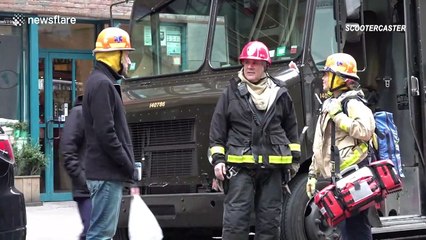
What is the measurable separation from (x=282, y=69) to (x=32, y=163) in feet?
20.8

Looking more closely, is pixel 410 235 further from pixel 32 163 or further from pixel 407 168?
pixel 32 163

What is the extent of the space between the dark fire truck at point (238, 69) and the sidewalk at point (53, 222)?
1673 mm

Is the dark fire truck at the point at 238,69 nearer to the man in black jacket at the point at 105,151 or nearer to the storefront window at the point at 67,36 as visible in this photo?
the man in black jacket at the point at 105,151

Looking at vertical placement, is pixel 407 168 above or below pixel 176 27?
below

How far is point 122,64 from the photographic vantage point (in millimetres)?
5754

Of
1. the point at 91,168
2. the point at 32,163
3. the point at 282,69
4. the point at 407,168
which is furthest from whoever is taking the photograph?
the point at 32,163

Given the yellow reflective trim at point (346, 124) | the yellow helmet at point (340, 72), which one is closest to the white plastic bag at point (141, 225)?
→ the yellow reflective trim at point (346, 124)

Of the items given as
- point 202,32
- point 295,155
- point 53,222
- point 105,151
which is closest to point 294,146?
point 295,155

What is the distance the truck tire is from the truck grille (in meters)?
1.03

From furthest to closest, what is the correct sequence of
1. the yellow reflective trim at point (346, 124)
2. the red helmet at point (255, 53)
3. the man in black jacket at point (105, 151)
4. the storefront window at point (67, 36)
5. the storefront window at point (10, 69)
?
the storefront window at point (67, 36)
the storefront window at point (10, 69)
the red helmet at point (255, 53)
the yellow reflective trim at point (346, 124)
the man in black jacket at point (105, 151)

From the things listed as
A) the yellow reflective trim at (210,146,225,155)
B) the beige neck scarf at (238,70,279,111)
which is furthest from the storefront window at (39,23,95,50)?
the yellow reflective trim at (210,146,225,155)

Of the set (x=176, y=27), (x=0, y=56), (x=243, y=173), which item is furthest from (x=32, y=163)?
(x=243, y=173)

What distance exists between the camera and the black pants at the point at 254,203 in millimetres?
6086

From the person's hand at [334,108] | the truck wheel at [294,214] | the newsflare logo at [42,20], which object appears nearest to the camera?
the person's hand at [334,108]
